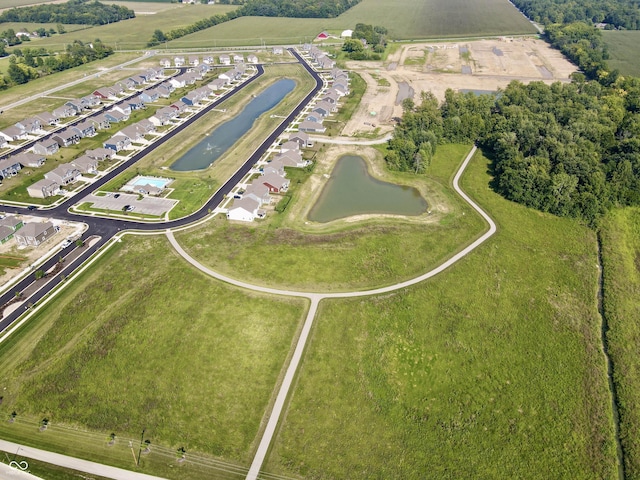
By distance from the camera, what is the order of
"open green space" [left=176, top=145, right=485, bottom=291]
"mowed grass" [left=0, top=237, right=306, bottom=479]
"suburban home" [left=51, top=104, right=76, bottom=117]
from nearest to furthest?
"mowed grass" [left=0, top=237, right=306, bottom=479] → "open green space" [left=176, top=145, right=485, bottom=291] → "suburban home" [left=51, top=104, right=76, bottom=117]

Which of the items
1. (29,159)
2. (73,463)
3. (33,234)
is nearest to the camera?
(73,463)

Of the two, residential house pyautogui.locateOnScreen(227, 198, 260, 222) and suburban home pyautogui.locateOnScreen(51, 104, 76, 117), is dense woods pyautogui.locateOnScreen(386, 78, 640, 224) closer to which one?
residential house pyautogui.locateOnScreen(227, 198, 260, 222)

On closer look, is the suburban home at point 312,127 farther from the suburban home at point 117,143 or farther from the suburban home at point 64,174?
the suburban home at point 64,174

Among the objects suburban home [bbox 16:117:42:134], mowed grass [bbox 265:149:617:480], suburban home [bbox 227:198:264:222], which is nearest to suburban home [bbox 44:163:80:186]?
suburban home [bbox 16:117:42:134]

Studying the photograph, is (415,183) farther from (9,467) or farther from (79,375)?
(9,467)

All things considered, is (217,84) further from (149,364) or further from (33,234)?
(149,364)

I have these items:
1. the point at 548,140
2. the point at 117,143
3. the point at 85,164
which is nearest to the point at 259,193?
the point at 85,164

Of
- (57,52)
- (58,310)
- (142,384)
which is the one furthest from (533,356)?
(57,52)
